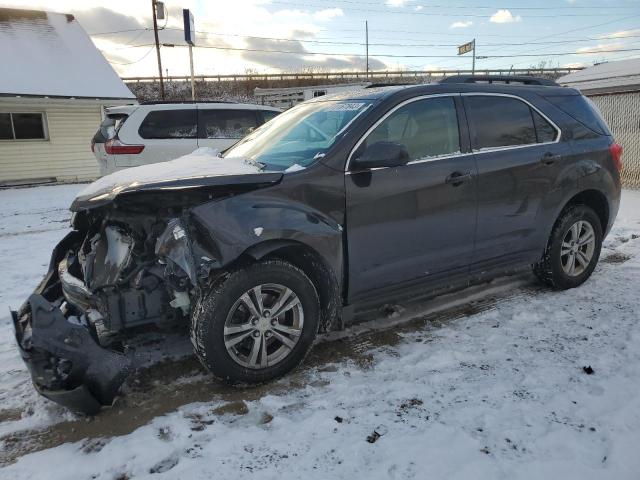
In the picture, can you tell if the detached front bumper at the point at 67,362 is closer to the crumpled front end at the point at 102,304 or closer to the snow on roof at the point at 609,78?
the crumpled front end at the point at 102,304

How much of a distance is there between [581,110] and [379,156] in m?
2.51

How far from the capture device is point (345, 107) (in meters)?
3.76

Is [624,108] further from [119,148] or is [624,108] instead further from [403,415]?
[403,415]

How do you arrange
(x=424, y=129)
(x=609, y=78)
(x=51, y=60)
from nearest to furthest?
(x=424, y=129), (x=609, y=78), (x=51, y=60)

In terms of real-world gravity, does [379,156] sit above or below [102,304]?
above

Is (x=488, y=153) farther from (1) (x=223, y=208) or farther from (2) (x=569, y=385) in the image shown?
(1) (x=223, y=208)

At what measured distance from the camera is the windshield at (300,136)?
3.43 meters

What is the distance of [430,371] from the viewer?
326cm

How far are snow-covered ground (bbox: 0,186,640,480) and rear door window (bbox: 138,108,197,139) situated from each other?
5927mm

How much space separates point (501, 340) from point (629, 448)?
127cm

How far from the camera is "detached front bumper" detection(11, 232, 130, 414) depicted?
266 centimetres

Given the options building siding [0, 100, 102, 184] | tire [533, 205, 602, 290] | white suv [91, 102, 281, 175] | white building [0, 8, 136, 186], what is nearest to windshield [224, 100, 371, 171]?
tire [533, 205, 602, 290]

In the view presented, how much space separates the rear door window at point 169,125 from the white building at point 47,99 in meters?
8.57

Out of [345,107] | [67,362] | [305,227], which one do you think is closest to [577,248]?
[345,107]
